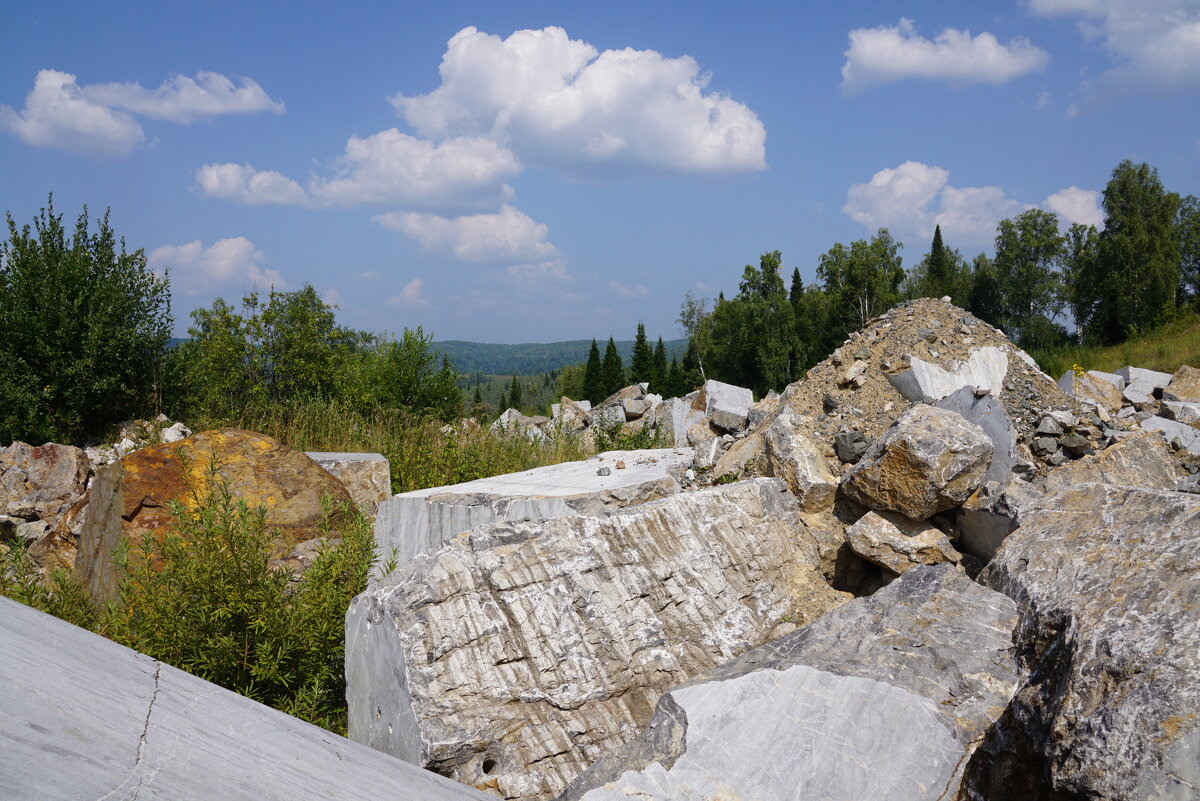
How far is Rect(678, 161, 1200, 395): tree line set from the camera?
1222 inches

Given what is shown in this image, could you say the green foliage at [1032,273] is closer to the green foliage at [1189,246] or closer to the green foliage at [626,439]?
the green foliage at [1189,246]

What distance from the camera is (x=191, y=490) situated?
4.75m

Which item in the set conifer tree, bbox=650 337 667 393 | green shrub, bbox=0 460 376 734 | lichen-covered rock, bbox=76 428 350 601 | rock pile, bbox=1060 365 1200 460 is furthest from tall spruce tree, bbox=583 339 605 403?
green shrub, bbox=0 460 376 734

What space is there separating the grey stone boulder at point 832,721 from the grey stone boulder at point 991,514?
1.12 metres

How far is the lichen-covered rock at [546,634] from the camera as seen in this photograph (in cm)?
288

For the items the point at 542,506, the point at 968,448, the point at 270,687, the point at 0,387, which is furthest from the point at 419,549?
the point at 0,387

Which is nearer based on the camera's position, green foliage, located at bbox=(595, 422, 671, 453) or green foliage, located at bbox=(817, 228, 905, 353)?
green foliage, located at bbox=(595, 422, 671, 453)

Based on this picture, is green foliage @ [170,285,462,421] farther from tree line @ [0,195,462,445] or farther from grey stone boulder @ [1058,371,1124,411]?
grey stone boulder @ [1058,371,1124,411]

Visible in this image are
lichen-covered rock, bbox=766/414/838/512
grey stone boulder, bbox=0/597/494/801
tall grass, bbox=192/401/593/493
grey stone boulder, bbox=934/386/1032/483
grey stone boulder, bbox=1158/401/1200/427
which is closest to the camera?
grey stone boulder, bbox=0/597/494/801

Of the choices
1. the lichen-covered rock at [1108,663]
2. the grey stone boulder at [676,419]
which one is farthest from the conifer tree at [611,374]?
the lichen-covered rock at [1108,663]

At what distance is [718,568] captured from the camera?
12.2 feet

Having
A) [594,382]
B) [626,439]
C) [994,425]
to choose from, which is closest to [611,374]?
[594,382]

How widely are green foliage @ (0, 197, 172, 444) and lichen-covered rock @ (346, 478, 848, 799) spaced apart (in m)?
6.55

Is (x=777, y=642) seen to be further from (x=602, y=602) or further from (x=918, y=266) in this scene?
(x=918, y=266)
